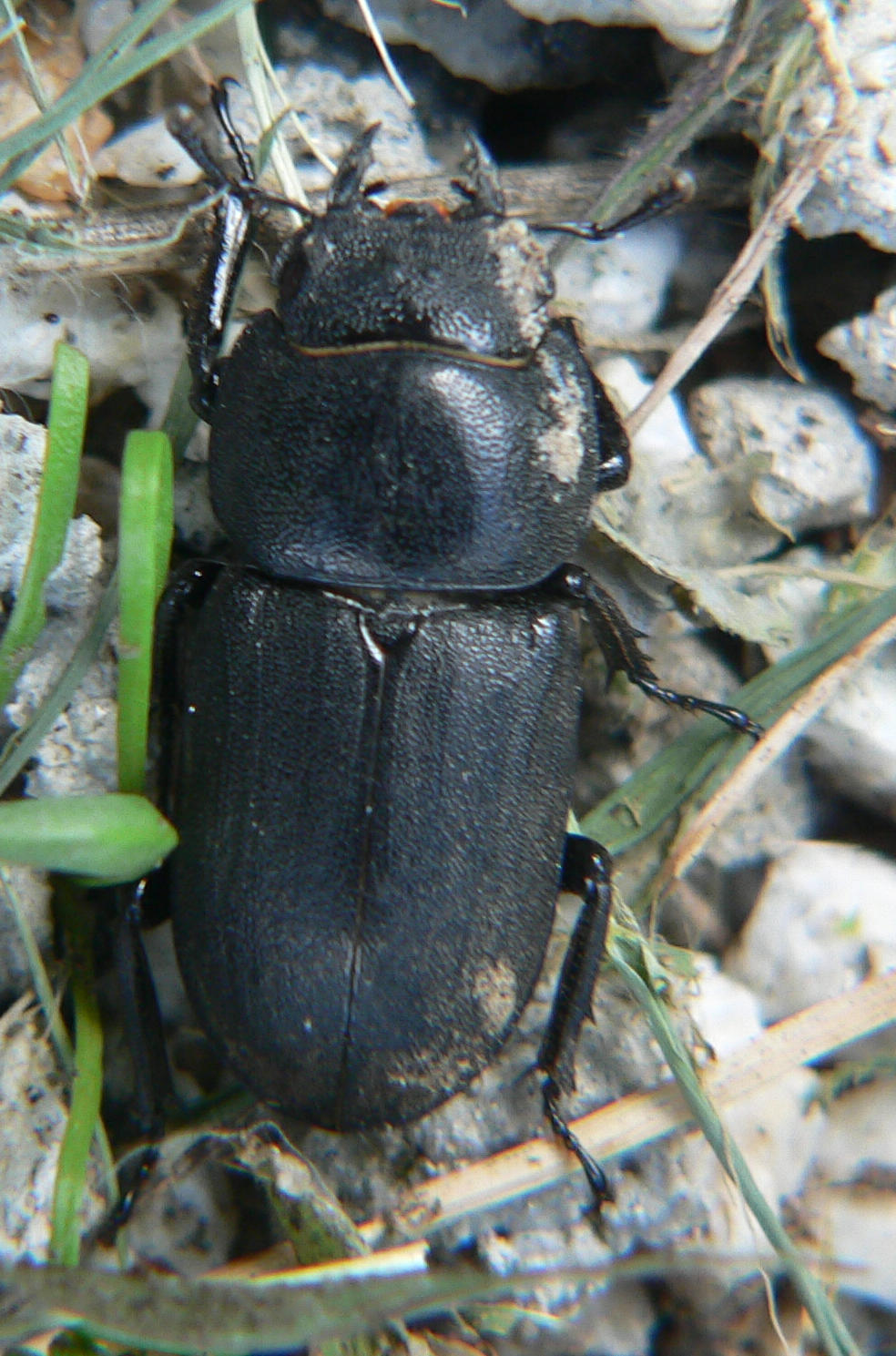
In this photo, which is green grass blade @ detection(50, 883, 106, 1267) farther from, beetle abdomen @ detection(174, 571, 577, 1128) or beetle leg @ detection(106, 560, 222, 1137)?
beetle abdomen @ detection(174, 571, 577, 1128)

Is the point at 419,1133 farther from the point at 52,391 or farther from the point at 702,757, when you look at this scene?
the point at 52,391

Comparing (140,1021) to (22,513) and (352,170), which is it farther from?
(352,170)

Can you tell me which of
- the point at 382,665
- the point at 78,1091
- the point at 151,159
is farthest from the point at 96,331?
the point at 78,1091

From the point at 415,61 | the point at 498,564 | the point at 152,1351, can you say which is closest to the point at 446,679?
the point at 498,564

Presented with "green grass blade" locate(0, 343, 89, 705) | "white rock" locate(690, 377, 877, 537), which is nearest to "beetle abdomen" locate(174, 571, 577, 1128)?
"green grass blade" locate(0, 343, 89, 705)

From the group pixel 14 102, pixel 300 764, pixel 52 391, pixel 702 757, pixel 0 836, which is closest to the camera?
pixel 0 836

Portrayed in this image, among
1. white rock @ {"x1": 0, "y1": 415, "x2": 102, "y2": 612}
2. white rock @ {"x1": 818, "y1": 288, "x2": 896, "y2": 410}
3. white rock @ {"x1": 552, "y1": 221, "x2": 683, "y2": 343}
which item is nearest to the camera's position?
white rock @ {"x1": 0, "y1": 415, "x2": 102, "y2": 612}
